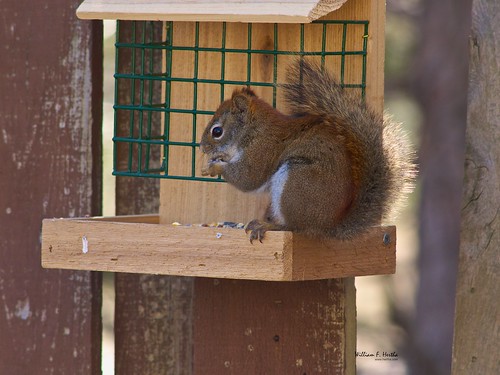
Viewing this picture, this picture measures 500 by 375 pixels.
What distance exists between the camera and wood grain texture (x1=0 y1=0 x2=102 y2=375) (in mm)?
2389

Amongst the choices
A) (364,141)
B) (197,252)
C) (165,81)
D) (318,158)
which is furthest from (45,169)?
(364,141)

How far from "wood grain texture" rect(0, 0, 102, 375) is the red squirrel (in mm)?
357

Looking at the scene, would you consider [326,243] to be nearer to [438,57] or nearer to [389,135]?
[389,135]

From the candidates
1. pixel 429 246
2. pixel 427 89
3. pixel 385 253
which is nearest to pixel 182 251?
pixel 385 253

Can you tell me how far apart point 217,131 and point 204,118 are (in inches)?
6.5

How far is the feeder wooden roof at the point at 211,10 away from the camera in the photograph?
6.63 feet

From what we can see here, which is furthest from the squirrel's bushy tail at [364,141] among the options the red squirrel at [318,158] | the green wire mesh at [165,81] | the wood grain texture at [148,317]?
the wood grain texture at [148,317]

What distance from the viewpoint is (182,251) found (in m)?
2.09

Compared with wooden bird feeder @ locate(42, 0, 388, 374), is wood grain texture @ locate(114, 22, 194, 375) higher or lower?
lower

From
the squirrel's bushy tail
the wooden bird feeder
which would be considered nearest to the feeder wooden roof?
the wooden bird feeder

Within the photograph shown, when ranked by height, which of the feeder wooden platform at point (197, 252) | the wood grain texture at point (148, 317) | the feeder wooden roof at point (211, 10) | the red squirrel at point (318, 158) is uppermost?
the feeder wooden roof at point (211, 10)

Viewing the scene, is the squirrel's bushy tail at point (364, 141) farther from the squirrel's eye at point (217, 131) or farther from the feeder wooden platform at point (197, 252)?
the squirrel's eye at point (217, 131)

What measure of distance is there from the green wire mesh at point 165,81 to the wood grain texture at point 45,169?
10 cm

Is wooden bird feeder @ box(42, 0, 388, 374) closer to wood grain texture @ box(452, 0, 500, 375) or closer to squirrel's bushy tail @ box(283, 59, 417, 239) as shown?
squirrel's bushy tail @ box(283, 59, 417, 239)
